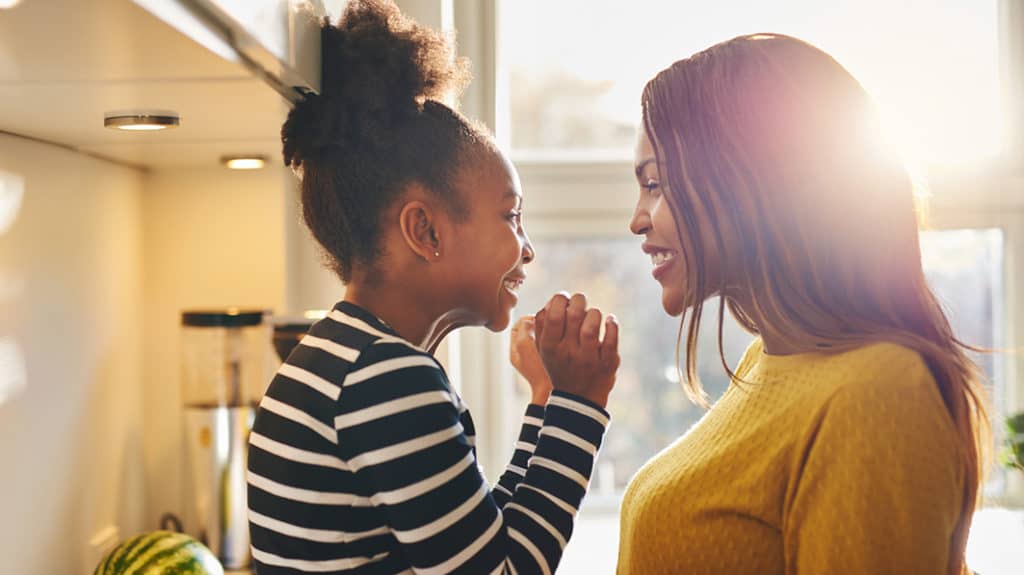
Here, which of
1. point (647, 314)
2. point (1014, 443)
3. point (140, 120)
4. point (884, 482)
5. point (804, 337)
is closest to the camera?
point (884, 482)

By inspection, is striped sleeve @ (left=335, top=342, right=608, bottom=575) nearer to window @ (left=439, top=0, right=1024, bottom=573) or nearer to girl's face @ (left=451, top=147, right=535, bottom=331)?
girl's face @ (left=451, top=147, right=535, bottom=331)

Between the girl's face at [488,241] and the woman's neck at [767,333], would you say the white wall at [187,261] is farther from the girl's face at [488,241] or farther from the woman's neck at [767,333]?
the woman's neck at [767,333]

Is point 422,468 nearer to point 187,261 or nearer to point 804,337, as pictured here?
point 804,337

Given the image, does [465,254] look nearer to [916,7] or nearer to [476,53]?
[476,53]

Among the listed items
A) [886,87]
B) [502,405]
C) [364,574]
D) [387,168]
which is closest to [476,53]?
[502,405]

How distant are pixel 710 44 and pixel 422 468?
1.11 metres

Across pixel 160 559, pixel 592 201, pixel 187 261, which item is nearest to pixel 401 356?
pixel 160 559

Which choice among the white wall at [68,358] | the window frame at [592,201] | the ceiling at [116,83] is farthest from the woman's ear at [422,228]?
the window frame at [592,201]

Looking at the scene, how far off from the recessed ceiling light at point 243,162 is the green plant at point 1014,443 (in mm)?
1080

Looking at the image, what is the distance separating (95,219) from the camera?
1.23 m

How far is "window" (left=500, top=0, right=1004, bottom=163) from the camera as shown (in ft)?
5.30

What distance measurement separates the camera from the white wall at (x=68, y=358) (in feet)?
3.46

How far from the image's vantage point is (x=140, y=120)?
0.93 metres

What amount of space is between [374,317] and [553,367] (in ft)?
0.57
